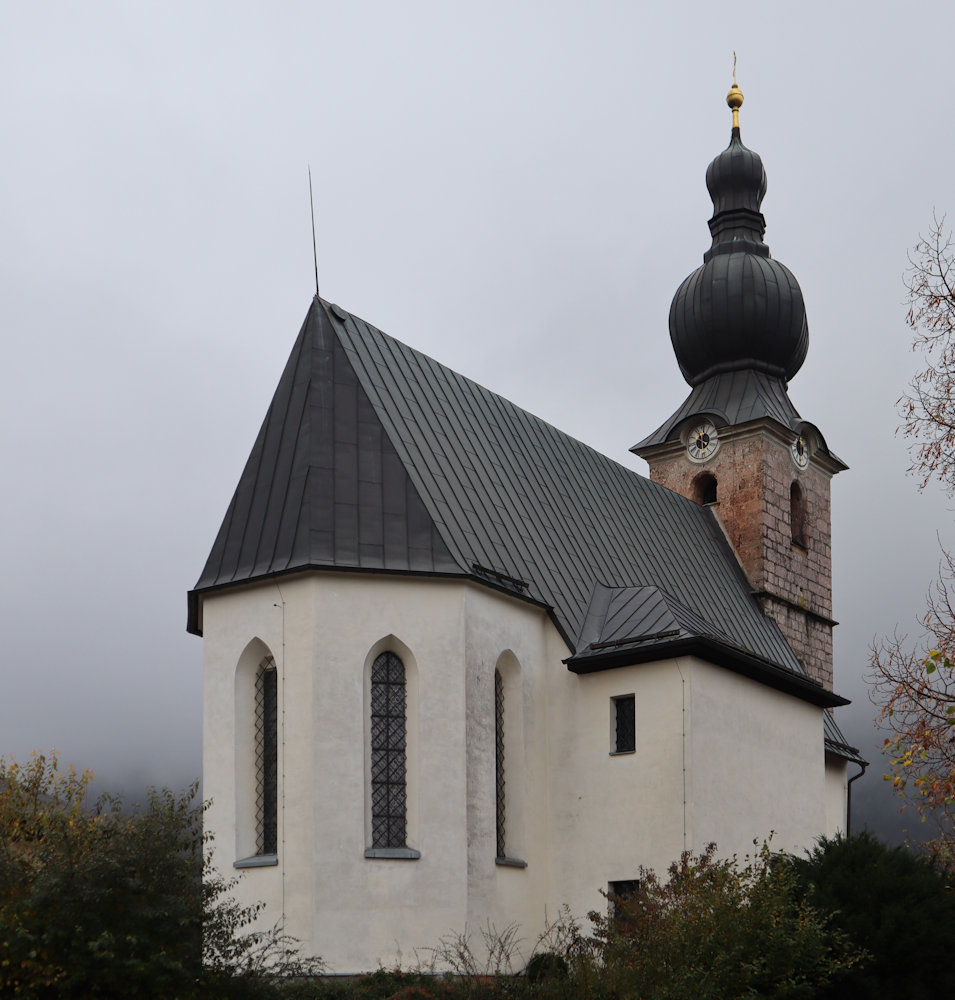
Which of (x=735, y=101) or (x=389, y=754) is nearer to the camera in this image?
(x=389, y=754)

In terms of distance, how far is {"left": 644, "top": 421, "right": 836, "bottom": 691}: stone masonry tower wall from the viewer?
34938 millimetres

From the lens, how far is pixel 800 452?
37438 mm

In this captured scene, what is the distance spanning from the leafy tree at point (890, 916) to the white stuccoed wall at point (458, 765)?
5.86 m

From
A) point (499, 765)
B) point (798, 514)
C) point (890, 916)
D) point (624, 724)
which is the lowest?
point (890, 916)

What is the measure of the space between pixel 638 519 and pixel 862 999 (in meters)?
15.5

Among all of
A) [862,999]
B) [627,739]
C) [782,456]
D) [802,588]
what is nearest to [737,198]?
[782,456]

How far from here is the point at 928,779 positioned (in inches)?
494

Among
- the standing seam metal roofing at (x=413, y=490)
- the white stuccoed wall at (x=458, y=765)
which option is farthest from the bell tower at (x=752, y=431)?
the white stuccoed wall at (x=458, y=765)

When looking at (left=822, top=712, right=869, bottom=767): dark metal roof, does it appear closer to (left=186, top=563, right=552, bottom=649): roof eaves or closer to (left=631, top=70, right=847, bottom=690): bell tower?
(left=631, top=70, right=847, bottom=690): bell tower

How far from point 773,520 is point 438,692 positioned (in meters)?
16.1

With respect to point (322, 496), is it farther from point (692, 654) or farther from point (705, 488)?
point (705, 488)

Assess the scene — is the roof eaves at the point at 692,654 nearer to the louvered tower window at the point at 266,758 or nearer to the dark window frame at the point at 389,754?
the dark window frame at the point at 389,754

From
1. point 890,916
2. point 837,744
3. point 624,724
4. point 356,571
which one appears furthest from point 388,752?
point 837,744

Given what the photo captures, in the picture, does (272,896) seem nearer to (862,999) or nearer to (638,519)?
(862,999)
